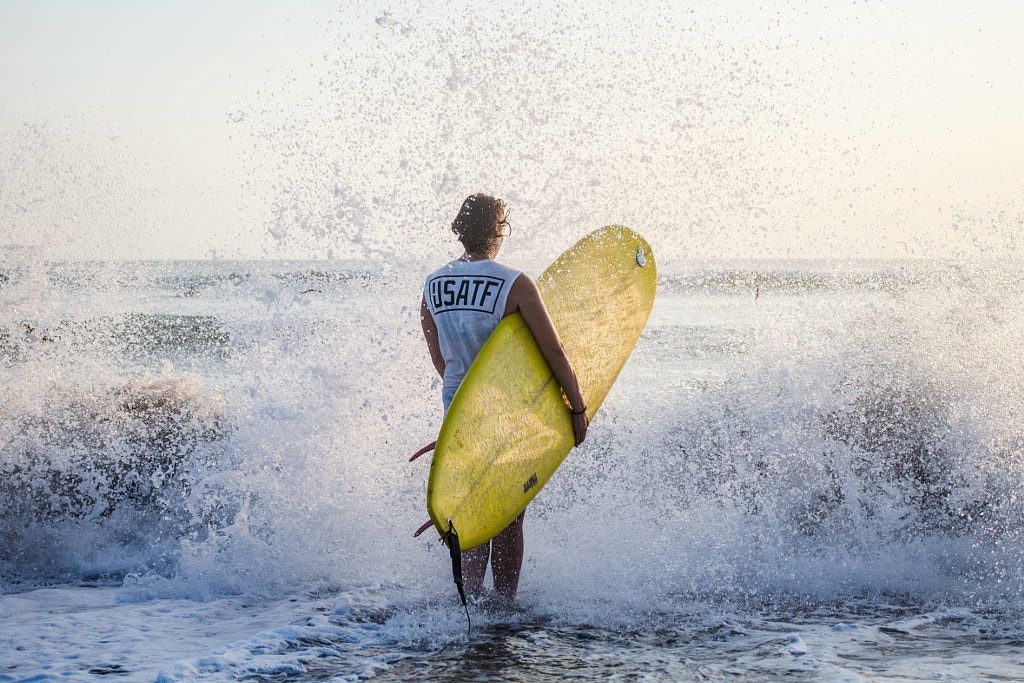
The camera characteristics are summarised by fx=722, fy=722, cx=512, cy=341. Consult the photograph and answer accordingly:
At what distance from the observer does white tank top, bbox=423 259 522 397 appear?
251 centimetres

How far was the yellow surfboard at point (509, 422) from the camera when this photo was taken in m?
2.50

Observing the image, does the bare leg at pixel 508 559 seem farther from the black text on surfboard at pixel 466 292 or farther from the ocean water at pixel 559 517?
the black text on surfboard at pixel 466 292

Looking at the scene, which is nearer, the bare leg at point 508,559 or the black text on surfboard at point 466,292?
the black text on surfboard at point 466,292

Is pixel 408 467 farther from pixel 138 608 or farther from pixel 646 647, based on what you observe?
pixel 646 647

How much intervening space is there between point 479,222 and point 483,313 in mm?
323

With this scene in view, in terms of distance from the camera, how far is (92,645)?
8.59 feet

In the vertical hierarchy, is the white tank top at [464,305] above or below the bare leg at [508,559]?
above

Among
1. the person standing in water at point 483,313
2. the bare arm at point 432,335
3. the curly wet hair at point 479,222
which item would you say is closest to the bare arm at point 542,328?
the person standing in water at point 483,313

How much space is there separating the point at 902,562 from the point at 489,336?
236cm

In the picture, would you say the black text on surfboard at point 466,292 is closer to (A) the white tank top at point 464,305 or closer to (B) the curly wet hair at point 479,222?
(A) the white tank top at point 464,305

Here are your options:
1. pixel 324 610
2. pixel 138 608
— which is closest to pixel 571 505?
pixel 324 610

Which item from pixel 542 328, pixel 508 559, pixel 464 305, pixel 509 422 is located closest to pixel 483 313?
pixel 464 305

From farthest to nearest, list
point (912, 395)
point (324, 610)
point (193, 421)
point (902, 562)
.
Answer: point (193, 421), point (912, 395), point (902, 562), point (324, 610)

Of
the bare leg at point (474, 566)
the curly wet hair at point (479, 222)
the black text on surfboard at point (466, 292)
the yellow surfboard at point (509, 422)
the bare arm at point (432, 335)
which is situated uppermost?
the curly wet hair at point (479, 222)
